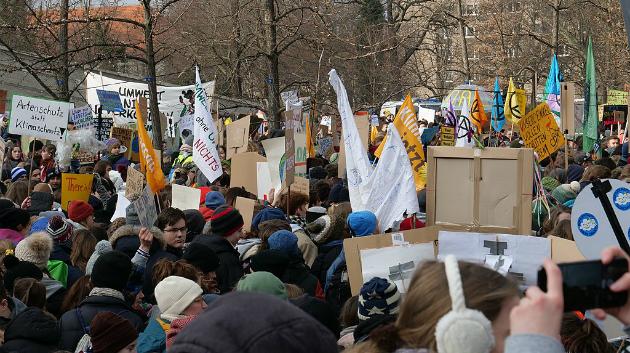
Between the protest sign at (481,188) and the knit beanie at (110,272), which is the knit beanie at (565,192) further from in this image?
the knit beanie at (110,272)

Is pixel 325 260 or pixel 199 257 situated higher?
pixel 199 257

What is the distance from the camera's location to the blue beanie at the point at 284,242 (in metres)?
6.56

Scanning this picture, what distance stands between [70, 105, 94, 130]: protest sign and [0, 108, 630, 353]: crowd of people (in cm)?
753

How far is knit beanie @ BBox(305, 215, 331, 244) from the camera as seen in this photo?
7.56 metres

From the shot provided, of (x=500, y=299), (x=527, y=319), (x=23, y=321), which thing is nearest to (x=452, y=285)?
(x=500, y=299)

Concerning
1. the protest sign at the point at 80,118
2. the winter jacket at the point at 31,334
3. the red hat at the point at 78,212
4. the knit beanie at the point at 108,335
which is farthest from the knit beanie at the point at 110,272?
the protest sign at the point at 80,118

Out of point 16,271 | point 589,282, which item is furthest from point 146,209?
point 589,282

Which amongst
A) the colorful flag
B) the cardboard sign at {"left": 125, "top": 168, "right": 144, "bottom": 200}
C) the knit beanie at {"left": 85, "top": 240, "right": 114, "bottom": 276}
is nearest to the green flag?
the colorful flag

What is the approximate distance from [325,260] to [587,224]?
2.99 m

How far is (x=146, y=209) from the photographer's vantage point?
8312 mm

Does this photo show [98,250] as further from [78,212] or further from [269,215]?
[78,212]

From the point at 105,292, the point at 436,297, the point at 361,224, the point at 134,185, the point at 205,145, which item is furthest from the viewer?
the point at 205,145

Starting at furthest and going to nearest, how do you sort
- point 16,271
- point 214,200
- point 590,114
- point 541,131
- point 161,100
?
point 161,100, point 590,114, point 541,131, point 214,200, point 16,271

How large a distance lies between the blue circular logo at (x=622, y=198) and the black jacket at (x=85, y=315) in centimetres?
266
